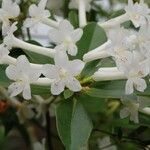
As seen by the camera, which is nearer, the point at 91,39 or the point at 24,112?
the point at 91,39

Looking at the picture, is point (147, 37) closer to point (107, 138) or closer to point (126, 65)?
point (126, 65)

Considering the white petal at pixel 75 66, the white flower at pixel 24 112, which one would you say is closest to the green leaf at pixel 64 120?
the white petal at pixel 75 66

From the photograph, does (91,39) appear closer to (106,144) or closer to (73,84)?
(73,84)

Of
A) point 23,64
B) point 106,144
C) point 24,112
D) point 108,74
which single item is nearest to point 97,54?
point 108,74

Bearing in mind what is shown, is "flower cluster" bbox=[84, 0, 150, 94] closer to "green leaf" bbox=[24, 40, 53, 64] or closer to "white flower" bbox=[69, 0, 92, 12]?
"green leaf" bbox=[24, 40, 53, 64]

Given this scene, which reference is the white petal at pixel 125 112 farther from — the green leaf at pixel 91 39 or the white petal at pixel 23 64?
the white petal at pixel 23 64

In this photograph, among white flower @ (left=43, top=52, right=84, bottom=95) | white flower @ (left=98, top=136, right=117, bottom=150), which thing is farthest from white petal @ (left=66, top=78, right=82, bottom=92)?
white flower @ (left=98, top=136, right=117, bottom=150)
